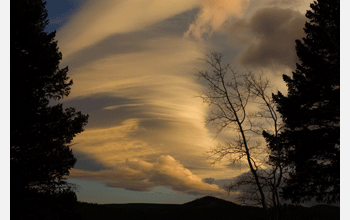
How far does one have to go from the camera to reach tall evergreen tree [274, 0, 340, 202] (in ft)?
59.6

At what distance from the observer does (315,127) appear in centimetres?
1931

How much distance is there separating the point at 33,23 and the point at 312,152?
803 inches

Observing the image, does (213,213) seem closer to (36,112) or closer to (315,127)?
(315,127)

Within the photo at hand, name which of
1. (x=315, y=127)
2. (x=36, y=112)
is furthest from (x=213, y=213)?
(x=36, y=112)

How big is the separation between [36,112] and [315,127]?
18.4 metres

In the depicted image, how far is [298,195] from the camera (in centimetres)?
1911

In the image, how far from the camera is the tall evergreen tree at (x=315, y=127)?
18.2 meters

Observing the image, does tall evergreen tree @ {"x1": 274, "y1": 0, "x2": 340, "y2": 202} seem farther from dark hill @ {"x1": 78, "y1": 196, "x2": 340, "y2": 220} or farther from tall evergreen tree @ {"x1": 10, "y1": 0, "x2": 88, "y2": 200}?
tall evergreen tree @ {"x1": 10, "y1": 0, "x2": 88, "y2": 200}

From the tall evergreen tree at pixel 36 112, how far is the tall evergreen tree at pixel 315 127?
1409cm

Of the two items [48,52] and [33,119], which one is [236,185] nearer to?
[33,119]

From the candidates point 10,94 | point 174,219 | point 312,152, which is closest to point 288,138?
point 312,152

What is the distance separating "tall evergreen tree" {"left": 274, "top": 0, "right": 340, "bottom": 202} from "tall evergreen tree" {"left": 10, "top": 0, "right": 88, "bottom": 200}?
14089 millimetres

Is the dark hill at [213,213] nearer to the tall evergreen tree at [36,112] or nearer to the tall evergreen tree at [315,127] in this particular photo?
the tall evergreen tree at [315,127]

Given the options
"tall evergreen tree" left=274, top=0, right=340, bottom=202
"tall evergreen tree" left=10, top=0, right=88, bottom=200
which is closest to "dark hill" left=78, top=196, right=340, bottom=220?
"tall evergreen tree" left=274, top=0, right=340, bottom=202
